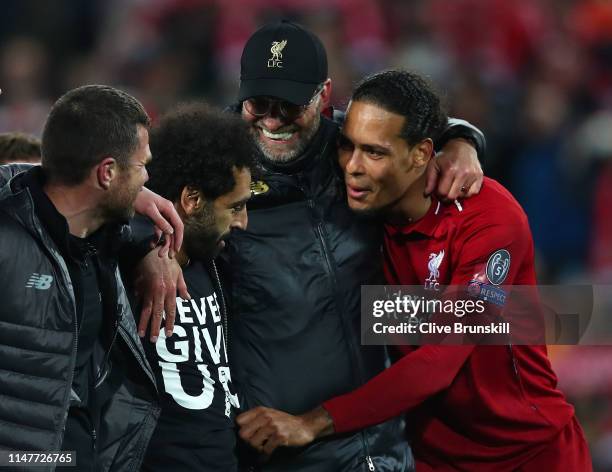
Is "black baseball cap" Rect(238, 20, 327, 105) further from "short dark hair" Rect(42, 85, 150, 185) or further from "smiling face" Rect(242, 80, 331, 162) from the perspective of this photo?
"short dark hair" Rect(42, 85, 150, 185)

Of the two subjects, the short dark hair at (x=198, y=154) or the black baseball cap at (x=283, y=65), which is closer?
the short dark hair at (x=198, y=154)

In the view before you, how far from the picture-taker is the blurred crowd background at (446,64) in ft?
21.7

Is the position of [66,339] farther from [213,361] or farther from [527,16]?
[527,16]

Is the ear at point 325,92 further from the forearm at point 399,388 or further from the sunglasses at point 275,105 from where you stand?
the forearm at point 399,388

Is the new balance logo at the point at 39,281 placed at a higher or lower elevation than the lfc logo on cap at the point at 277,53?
lower

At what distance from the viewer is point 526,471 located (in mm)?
3393

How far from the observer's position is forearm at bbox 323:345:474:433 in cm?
310

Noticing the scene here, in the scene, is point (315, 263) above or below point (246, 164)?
below

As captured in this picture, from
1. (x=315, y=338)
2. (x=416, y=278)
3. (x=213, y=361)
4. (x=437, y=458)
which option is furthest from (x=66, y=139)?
(x=437, y=458)

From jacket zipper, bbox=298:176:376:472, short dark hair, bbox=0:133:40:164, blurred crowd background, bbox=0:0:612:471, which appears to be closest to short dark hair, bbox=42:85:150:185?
jacket zipper, bbox=298:176:376:472

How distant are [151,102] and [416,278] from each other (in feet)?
13.1

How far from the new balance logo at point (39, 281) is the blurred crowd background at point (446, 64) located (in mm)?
4090

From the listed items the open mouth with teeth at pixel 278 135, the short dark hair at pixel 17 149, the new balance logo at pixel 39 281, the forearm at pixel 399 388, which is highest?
the short dark hair at pixel 17 149

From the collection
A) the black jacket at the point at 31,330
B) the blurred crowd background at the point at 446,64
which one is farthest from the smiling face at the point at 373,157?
the blurred crowd background at the point at 446,64
